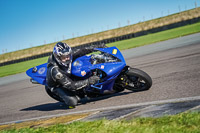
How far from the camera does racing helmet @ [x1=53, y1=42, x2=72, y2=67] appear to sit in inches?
224

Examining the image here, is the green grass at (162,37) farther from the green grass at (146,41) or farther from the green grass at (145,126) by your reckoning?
the green grass at (145,126)

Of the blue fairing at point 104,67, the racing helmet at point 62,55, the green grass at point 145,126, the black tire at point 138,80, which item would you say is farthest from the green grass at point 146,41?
the green grass at point 145,126

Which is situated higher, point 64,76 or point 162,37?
point 64,76

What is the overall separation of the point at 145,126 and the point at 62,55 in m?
2.99

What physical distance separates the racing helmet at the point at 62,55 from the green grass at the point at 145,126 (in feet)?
6.47

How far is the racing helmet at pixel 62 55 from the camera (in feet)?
18.7

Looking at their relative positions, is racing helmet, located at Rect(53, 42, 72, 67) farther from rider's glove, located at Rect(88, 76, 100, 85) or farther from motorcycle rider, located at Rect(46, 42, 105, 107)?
rider's glove, located at Rect(88, 76, 100, 85)

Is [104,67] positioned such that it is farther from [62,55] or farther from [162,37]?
[162,37]

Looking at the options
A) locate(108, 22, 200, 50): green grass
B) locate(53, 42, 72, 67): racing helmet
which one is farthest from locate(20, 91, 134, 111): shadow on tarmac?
locate(108, 22, 200, 50): green grass

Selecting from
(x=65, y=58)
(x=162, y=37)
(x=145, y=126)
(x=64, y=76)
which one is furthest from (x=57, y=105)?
(x=162, y=37)

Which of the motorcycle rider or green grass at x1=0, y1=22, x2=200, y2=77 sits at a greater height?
the motorcycle rider

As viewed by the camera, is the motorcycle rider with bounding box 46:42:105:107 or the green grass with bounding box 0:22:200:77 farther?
the green grass with bounding box 0:22:200:77

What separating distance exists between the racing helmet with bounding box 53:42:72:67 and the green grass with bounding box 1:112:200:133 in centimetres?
197

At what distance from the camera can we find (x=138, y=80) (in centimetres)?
578
